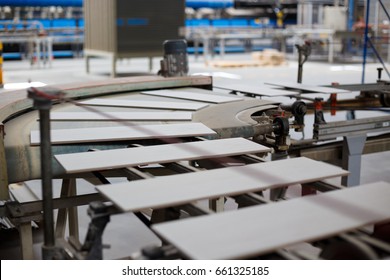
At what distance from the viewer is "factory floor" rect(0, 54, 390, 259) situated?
3.55 metres

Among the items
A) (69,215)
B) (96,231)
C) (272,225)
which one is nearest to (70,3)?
(69,215)

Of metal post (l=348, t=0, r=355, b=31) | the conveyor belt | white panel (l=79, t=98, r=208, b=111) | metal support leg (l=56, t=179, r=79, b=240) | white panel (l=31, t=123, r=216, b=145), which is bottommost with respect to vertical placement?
metal support leg (l=56, t=179, r=79, b=240)

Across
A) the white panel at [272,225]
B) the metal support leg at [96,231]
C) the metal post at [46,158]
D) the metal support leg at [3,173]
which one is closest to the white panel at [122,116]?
the metal support leg at [3,173]

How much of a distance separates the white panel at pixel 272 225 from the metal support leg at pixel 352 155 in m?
2.18

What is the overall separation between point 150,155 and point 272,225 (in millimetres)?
821

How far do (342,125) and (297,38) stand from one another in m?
13.7

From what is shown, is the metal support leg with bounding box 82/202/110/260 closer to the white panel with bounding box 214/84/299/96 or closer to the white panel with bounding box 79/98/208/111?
the white panel with bounding box 79/98/208/111

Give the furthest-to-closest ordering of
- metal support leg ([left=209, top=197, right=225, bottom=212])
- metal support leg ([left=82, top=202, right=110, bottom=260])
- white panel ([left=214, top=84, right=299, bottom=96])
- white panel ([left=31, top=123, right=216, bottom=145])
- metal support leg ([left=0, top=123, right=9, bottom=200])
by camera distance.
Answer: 1. white panel ([left=214, top=84, right=299, bottom=96])
2. metal support leg ([left=209, top=197, right=225, bottom=212])
3. white panel ([left=31, top=123, right=216, bottom=145])
4. metal support leg ([left=0, top=123, right=9, bottom=200])
5. metal support leg ([left=82, top=202, right=110, bottom=260])

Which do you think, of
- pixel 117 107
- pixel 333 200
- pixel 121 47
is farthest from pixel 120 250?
pixel 121 47

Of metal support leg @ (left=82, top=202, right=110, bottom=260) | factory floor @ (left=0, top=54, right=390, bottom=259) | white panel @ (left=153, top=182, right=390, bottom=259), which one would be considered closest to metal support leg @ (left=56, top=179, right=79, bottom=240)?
factory floor @ (left=0, top=54, right=390, bottom=259)

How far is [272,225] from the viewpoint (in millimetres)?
1388

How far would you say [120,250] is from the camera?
3.36m

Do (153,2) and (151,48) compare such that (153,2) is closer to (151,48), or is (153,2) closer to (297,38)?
(151,48)

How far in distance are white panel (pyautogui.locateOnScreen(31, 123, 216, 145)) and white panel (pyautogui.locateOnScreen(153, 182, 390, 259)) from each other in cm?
98
